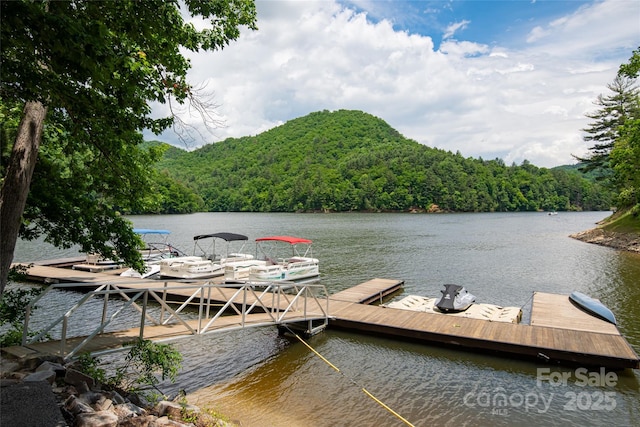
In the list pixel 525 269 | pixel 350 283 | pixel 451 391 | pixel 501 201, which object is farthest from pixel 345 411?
pixel 501 201

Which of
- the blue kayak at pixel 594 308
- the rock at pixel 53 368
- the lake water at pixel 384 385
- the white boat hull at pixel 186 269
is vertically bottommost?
the lake water at pixel 384 385

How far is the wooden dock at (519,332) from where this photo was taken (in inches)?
420

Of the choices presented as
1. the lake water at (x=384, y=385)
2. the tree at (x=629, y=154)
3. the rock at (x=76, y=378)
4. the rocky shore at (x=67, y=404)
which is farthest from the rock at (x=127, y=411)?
the tree at (x=629, y=154)

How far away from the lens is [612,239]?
40.4 meters

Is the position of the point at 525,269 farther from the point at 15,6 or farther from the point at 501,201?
the point at 501,201

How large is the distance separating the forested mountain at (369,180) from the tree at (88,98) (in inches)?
4674

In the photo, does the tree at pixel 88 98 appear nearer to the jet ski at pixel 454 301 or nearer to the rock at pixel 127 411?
the rock at pixel 127 411

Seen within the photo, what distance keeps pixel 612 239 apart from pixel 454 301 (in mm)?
34622

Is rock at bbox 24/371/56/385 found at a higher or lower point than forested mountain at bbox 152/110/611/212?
lower

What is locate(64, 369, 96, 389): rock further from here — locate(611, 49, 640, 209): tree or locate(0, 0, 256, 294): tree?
locate(611, 49, 640, 209): tree

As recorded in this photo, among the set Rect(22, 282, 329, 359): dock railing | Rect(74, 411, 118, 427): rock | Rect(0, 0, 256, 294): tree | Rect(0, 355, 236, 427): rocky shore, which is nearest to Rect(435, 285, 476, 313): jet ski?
Rect(22, 282, 329, 359): dock railing

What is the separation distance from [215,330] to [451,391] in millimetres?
5948

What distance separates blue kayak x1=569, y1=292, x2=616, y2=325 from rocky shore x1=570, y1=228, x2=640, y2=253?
2380 centimetres

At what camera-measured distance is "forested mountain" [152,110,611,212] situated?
417 ft
